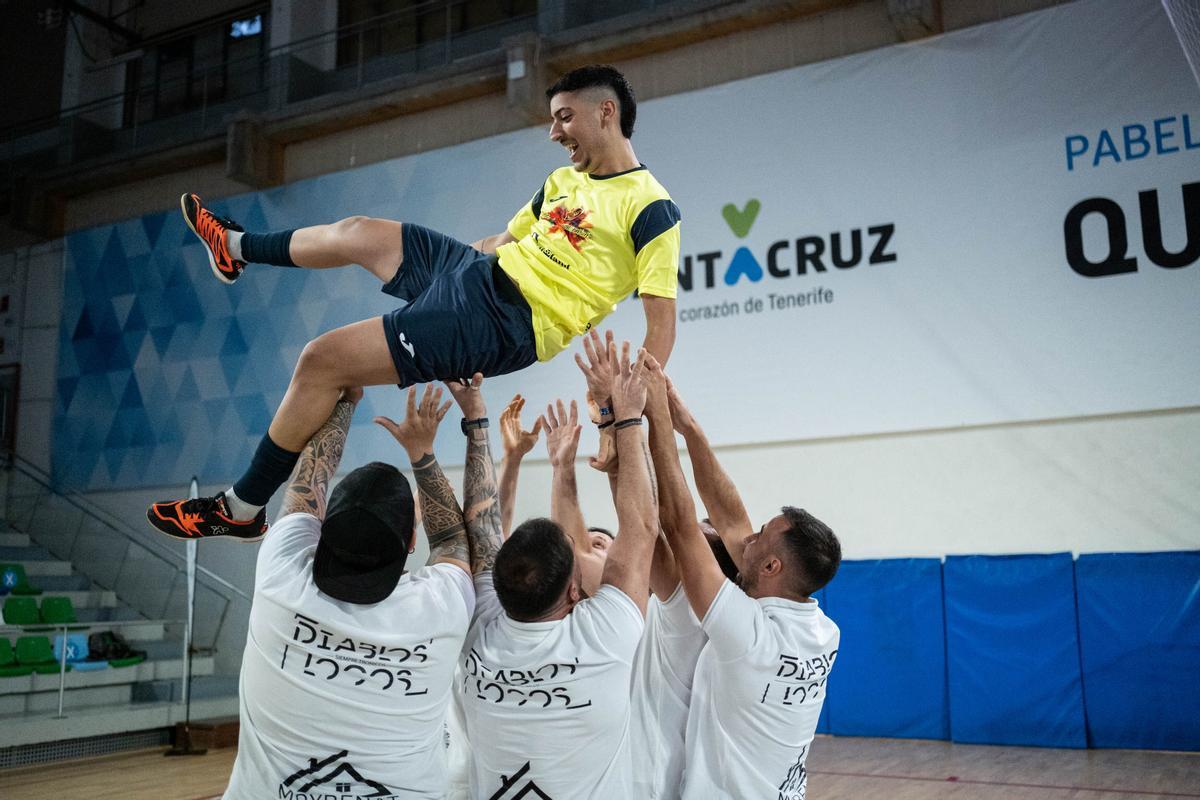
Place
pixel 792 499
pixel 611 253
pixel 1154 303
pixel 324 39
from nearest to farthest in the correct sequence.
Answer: pixel 611 253
pixel 1154 303
pixel 792 499
pixel 324 39

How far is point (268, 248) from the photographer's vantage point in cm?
364

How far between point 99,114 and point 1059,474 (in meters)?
13.9

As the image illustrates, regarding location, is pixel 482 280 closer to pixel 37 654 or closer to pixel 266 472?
pixel 266 472

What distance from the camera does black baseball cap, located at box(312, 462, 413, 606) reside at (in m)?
2.46

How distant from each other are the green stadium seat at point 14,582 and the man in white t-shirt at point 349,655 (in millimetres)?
10228

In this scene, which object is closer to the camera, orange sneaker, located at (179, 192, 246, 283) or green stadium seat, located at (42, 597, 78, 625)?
orange sneaker, located at (179, 192, 246, 283)

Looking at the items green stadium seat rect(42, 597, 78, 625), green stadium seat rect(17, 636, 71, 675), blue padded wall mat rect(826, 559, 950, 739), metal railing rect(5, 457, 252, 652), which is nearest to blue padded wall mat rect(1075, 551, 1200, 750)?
blue padded wall mat rect(826, 559, 950, 739)

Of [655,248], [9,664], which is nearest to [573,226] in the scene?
[655,248]

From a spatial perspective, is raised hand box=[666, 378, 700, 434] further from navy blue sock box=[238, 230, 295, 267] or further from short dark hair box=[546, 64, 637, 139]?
navy blue sock box=[238, 230, 295, 267]

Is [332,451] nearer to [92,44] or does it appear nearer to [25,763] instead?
[25,763]

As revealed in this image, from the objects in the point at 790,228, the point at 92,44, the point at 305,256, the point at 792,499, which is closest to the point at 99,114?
the point at 92,44

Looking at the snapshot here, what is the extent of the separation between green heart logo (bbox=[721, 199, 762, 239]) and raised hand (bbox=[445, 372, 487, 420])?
7.35 meters

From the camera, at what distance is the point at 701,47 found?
10984mm

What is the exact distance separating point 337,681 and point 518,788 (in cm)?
57
